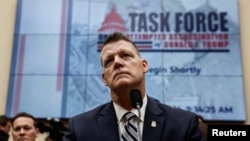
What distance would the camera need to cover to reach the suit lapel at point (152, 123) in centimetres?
159

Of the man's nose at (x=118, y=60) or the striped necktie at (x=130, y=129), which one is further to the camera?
the man's nose at (x=118, y=60)

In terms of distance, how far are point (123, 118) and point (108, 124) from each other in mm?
79

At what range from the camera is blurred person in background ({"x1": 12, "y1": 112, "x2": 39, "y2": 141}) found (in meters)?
3.42

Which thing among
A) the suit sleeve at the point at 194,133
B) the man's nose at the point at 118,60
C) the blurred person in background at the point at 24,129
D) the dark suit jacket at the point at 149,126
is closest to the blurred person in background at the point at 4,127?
the blurred person in background at the point at 24,129

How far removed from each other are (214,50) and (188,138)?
308cm

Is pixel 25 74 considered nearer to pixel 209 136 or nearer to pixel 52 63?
pixel 52 63

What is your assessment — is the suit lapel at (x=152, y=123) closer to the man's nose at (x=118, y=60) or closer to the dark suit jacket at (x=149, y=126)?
the dark suit jacket at (x=149, y=126)

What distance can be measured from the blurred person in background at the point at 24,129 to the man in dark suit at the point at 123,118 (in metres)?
1.87

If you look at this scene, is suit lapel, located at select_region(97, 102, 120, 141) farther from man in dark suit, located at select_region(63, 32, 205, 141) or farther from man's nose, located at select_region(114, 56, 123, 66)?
man's nose, located at select_region(114, 56, 123, 66)

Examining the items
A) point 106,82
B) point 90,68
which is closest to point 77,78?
point 90,68

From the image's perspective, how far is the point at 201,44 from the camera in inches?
179

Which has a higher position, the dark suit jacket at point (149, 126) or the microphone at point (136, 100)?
the microphone at point (136, 100)

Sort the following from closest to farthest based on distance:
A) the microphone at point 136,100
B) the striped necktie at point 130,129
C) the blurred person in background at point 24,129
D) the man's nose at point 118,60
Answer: the microphone at point 136,100, the striped necktie at point 130,129, the man's nose at point 118,60, the blurred person in background at point 24,129

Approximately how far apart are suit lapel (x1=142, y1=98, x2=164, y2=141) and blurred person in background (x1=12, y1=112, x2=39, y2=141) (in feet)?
6.72
